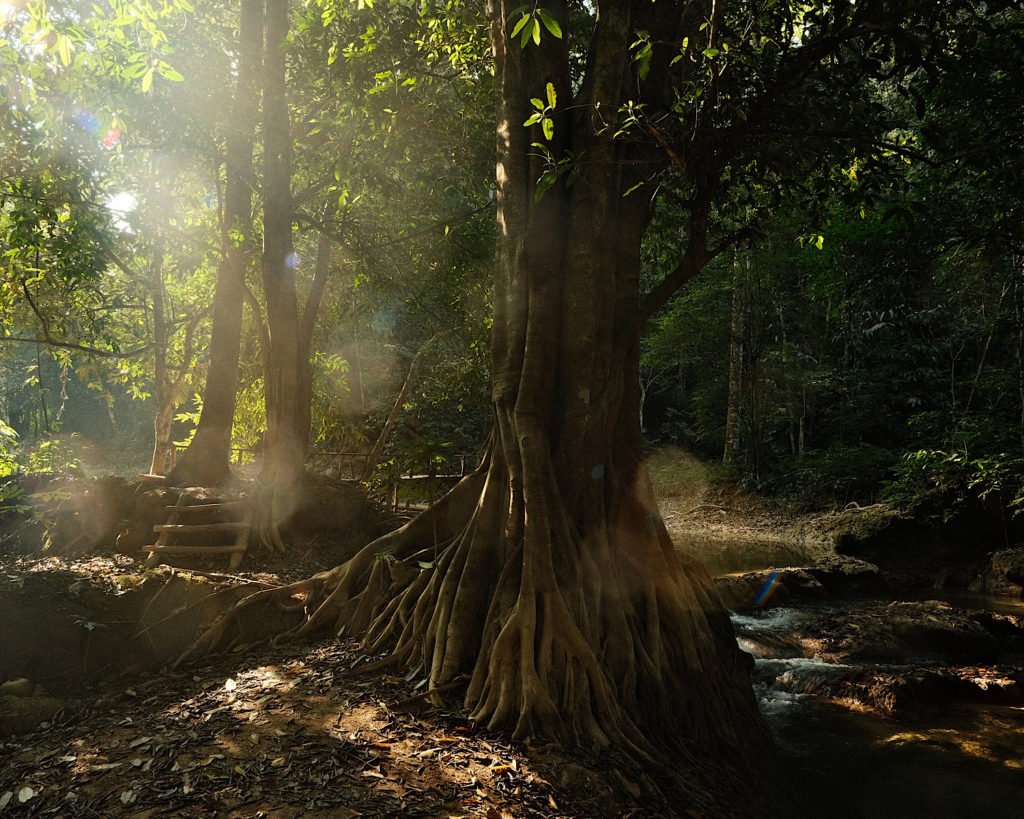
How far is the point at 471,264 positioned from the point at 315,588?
5.84 metres

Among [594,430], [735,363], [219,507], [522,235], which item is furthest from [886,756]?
[735,363]

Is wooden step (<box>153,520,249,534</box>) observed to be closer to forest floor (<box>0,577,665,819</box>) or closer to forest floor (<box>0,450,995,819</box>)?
forest floor (<box>0,450,995,819</box>)

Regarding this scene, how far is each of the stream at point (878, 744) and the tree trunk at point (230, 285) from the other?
910 cm

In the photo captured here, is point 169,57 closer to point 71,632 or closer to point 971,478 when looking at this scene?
point 71,632

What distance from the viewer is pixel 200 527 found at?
872cm

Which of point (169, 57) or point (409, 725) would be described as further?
point (169, 57)

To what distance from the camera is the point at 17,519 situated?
9125 mm

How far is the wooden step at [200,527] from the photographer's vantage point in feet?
28.2

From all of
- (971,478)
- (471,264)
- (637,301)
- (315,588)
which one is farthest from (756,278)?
(315,588)

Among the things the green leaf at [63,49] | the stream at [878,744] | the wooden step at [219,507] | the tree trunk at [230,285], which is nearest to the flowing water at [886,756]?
the stream at [878,744]

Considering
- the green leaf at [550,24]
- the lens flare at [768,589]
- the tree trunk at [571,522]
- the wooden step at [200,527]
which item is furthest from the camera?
the lens flare at [768,589]

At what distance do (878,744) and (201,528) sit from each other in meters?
8.38

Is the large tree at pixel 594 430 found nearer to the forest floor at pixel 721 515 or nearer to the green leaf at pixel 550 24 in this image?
the green leaf at pixel 550 24

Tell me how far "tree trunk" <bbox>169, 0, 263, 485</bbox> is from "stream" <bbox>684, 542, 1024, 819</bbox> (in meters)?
9.10
